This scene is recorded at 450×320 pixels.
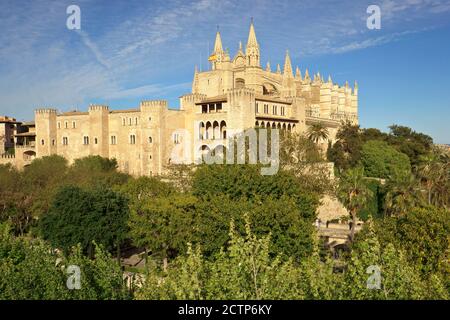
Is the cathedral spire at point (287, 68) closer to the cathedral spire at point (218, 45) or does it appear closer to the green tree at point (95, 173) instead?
the cathedral spire at point (218, 45)

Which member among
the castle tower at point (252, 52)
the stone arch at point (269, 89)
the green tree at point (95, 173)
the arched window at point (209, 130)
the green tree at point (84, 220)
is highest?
the castle tower at point (252, 52)

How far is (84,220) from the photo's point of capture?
29.9m

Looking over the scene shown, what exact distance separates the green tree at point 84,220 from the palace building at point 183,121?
76.2 ft

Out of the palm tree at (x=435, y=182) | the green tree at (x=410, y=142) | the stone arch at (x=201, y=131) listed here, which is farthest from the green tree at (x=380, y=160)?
the stone arch at (x=201, y=131)

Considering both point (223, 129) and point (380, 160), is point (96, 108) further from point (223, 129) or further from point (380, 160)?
point (380, 160)

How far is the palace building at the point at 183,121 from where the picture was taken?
54.5 m

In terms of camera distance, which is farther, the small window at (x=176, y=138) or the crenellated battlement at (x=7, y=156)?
the crenellated battlement at (x=7, y=156)

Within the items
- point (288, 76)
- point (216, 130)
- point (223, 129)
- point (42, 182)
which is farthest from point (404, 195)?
point (288, 76)

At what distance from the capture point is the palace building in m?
54.5

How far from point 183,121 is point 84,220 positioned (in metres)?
29.7
